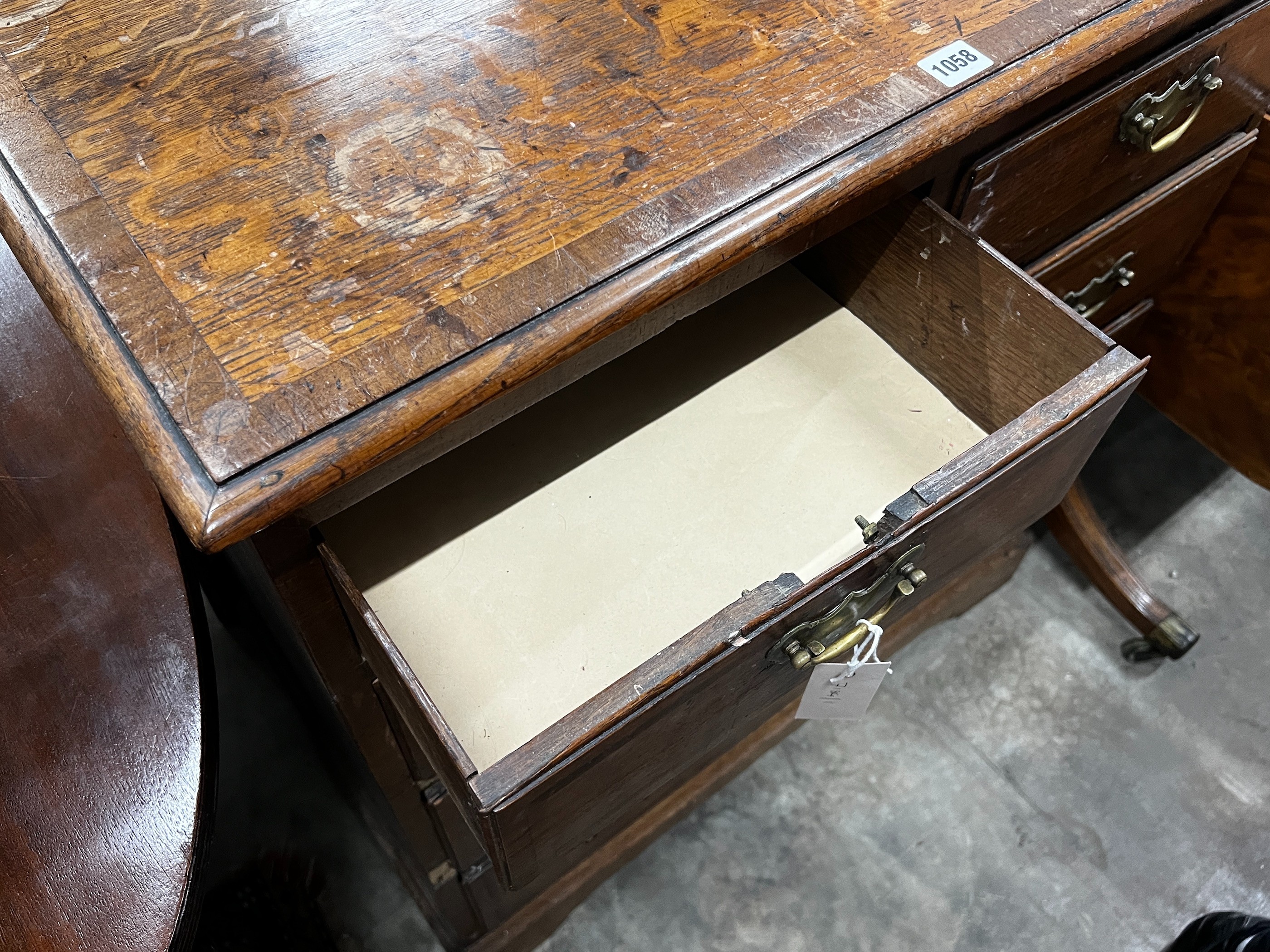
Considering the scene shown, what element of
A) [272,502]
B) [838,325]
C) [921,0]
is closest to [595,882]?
[838,325]

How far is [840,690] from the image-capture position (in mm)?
714

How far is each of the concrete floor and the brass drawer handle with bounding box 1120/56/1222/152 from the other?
0.64 m

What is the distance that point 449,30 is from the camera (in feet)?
2.19

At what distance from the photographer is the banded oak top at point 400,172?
51 cm

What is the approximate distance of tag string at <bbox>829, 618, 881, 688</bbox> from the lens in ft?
2.18

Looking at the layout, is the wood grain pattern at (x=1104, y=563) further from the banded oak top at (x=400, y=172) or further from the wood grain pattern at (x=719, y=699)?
the banded oak top at (x=400, y=172)

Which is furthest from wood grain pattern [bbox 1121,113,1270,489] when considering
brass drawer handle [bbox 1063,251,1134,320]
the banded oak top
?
the banded oak top

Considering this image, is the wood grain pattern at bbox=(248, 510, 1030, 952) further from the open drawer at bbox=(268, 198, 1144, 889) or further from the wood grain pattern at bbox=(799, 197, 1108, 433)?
the wood grain pattern at bbox=(799, 197, 1108, 433)

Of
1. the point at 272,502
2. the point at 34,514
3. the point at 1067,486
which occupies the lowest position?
the point at 1067,486

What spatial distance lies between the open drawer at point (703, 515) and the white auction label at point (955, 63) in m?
0.09

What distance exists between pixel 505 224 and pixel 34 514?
1.32 ft

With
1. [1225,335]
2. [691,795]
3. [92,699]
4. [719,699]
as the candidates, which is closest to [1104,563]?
[1225,335]

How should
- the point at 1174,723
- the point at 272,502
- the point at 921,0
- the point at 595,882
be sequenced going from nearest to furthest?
the point at 272,502 < the point at 921,0 < the point at 595,882 < the point at 1174,723

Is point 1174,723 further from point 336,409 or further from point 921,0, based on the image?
point 336,409
